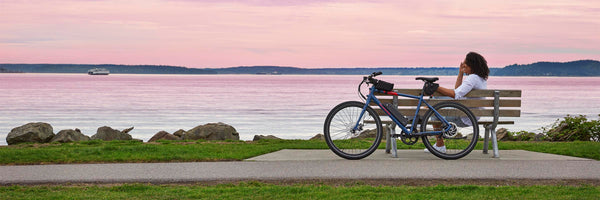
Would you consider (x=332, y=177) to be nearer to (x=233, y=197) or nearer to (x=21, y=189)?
(x=233, y=197)

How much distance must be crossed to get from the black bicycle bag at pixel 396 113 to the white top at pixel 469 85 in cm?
86

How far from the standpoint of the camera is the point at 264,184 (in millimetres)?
7039

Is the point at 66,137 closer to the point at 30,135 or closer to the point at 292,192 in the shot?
the point at 30,135

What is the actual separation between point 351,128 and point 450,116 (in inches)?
54.3

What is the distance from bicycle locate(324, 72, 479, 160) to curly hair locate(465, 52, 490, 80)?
2.08 ft

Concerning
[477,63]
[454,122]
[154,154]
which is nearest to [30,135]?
[154,154]

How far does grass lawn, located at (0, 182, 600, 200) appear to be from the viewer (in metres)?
6.26

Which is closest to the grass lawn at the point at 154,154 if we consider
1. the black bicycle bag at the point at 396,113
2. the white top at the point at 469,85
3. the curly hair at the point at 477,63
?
the white top at the point at 469,85

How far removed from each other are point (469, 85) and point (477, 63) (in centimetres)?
32

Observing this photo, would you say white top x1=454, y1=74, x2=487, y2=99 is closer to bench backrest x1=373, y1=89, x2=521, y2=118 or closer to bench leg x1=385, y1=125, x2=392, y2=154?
bench backrest x1=373, y1=89, x2=521, y2=118

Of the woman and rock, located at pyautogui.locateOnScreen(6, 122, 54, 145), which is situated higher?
the woman

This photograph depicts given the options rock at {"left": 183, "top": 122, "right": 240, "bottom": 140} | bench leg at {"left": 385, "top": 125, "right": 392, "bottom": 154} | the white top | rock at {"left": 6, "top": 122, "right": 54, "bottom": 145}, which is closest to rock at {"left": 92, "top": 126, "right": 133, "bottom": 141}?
rock at {"left": 6, "top": 122, "right": 54, "bottom": 145}

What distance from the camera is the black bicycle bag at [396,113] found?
9067mm

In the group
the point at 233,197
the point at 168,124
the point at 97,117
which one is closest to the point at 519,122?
the point at 168,124
